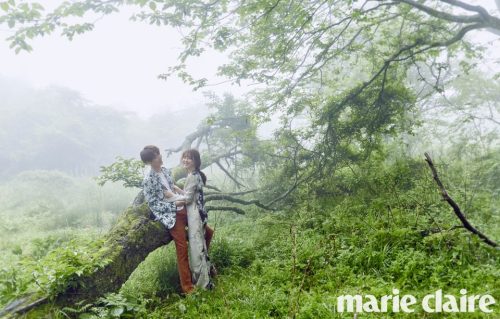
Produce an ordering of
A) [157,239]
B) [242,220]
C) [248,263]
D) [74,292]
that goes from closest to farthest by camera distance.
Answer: [74,292], [157,239], [248,263], [242,220]

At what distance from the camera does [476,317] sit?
9.70 feet

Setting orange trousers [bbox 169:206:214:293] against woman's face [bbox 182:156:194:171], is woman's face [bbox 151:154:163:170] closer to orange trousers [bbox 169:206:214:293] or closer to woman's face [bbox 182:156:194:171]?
woman's face [bbox 182:156:194:171]

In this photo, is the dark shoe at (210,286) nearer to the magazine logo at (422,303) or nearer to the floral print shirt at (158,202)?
the floral print shirt at (158,202)

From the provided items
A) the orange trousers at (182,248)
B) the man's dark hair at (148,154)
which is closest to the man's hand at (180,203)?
the orange trousers at (182,248)

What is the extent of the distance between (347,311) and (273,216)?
3851 millimetres

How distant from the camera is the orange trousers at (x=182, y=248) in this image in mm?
4793

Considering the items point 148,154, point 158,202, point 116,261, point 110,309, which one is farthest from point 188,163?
point 110,309

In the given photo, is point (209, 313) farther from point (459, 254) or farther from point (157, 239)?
point (459, 254)

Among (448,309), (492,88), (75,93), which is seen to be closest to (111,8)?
(448,309)

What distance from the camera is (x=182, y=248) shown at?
4918 millimetres

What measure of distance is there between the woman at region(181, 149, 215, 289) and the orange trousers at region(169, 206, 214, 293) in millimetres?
83

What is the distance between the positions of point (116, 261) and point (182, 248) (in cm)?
94

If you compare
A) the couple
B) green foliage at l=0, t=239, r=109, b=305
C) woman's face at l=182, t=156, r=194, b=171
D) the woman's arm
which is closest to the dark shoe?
the couple

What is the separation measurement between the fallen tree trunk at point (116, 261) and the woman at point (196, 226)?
1.68 feet
